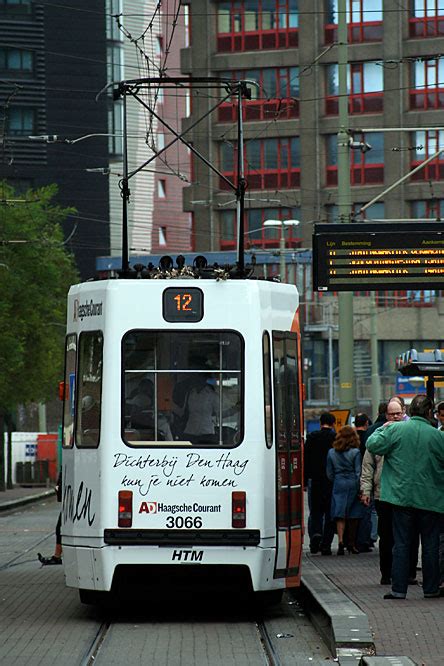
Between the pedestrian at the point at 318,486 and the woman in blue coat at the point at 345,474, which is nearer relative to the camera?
the woman in blue coat at the point at 345,474

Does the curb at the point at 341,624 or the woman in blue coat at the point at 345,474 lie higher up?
the woman in blue coat at the point at 345,474

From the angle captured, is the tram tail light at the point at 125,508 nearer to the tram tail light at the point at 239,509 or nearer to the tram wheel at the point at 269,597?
the tram tail light at the point at 239,509

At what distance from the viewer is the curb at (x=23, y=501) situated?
1632 inches

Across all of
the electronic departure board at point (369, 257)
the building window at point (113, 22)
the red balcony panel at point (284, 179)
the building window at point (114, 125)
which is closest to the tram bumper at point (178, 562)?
the electronic departure board at point (369, 257)

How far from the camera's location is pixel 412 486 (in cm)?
1430

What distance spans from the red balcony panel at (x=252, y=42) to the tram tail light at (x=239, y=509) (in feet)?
198

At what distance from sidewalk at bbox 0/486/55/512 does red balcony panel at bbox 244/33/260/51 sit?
79.5 feet

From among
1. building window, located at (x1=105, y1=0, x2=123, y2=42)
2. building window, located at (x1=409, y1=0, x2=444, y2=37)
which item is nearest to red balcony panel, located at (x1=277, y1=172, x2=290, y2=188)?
building window, located at (x1=409, y1=0, x2=444, y2=37)

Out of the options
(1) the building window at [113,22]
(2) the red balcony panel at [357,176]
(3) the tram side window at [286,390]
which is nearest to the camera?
(3) the tram side window at [286,390]

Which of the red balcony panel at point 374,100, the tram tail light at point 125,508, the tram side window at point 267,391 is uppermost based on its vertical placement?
the red balcony panel at point 374,100

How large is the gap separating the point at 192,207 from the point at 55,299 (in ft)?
85.5

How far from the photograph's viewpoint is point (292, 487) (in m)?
14.2

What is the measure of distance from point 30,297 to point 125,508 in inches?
1272

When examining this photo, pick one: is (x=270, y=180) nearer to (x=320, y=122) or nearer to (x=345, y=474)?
(x=320, y=122)
